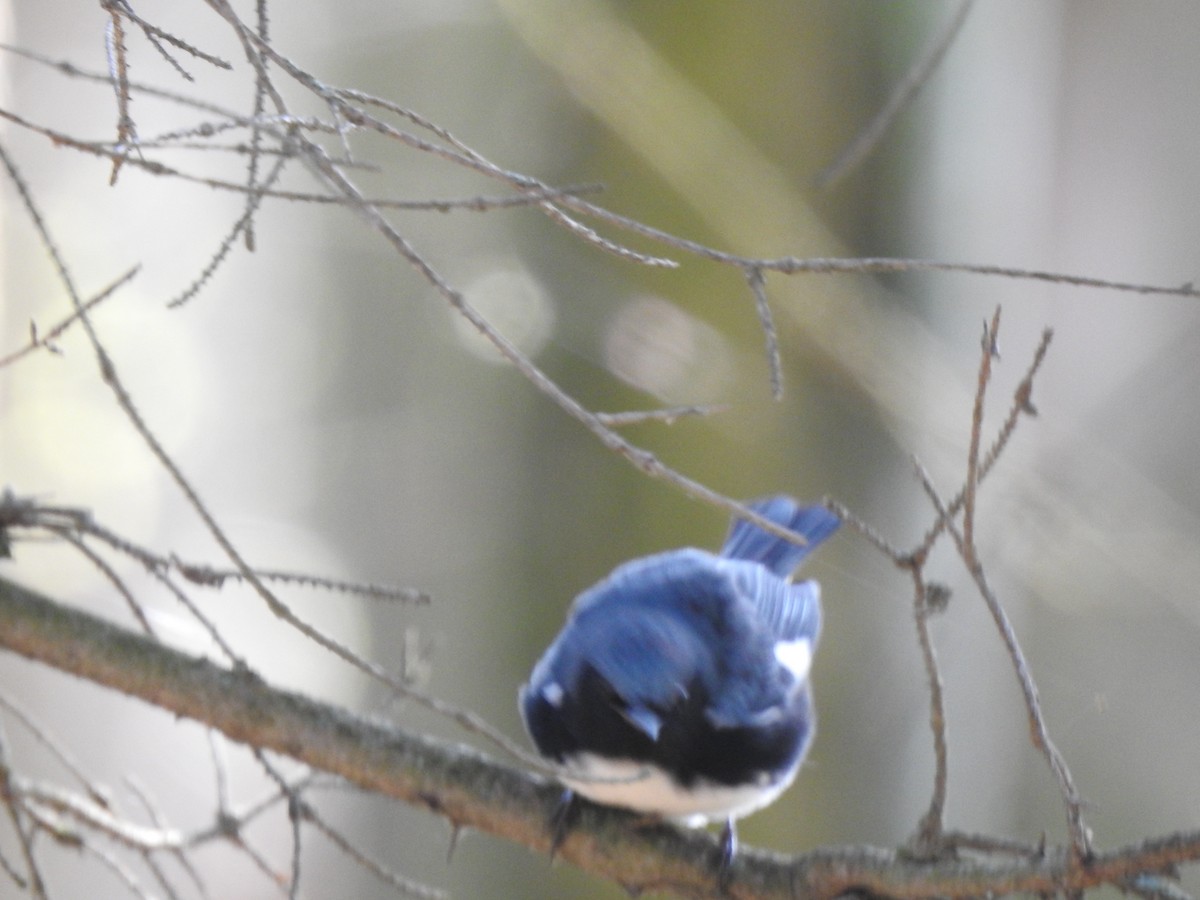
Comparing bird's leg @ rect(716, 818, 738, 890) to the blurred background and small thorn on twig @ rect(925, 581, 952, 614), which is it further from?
small thorn on twig @ rect(925, 581, 952, 614)

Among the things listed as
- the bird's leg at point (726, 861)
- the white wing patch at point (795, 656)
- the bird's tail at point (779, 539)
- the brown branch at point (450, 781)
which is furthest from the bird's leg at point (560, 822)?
the bird's tail at point (779, 539)

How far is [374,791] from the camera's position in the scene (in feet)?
5.50

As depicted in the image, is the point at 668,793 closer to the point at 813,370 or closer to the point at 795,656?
the point at 795,656

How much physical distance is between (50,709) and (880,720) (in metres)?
3.58

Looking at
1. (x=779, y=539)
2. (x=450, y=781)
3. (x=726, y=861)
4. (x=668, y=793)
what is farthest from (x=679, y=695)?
(x=779, y=539)

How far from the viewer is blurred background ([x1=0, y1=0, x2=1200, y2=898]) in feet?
9.80

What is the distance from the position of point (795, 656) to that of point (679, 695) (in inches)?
16.3

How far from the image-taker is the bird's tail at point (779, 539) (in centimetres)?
263

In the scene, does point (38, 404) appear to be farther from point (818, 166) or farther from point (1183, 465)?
point (1183, 465)

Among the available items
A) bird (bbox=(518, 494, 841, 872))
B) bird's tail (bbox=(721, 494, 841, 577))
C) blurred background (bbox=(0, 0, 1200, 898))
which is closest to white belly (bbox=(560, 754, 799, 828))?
bird (bbox=(518, 494, 841, 872))

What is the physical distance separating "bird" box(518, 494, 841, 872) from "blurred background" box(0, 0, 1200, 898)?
30 centimetres

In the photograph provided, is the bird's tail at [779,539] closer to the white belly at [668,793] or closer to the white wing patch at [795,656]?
the white wing patch at [795,656]

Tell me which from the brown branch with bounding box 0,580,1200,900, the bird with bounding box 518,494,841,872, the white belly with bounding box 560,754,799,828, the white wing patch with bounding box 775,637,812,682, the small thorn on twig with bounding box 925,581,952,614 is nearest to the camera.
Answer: the small thorn on twig with bounding box 925,581,952,614

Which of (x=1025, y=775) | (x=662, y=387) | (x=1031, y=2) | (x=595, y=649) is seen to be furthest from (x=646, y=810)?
(x=1031, y=2)
